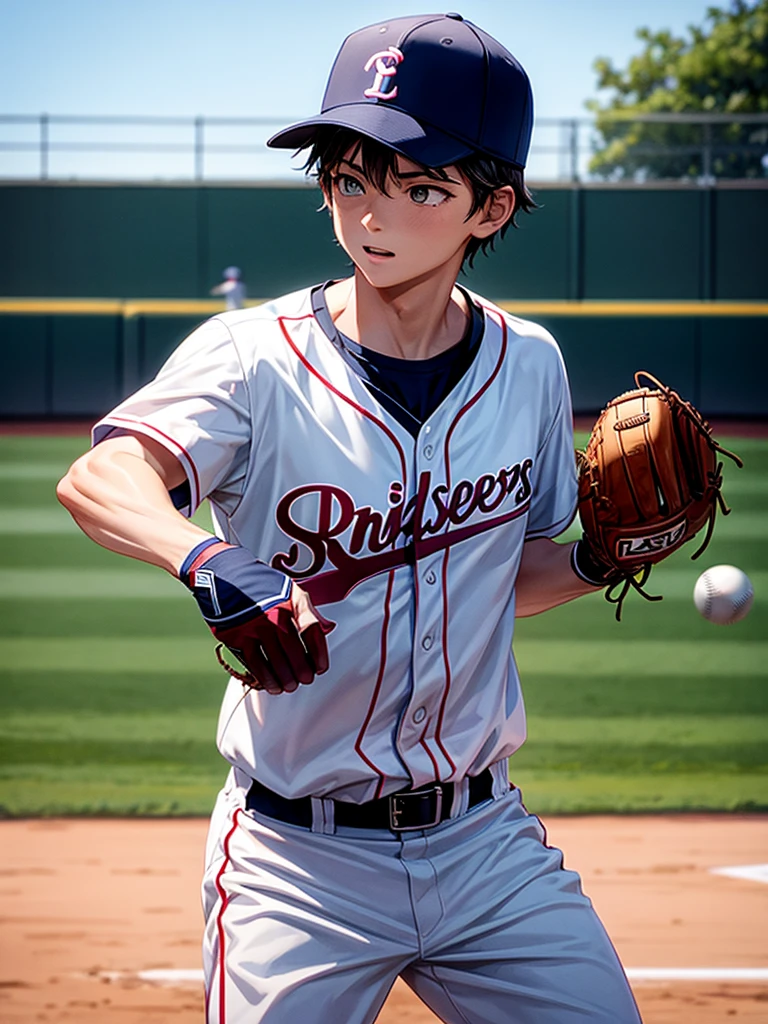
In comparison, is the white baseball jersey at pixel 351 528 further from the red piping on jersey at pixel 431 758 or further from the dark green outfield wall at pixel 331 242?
the dark green outfield wall at pixel 331 242

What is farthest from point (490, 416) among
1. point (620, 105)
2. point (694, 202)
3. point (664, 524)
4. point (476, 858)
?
point (620, 105)

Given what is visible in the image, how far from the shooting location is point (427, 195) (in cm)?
189

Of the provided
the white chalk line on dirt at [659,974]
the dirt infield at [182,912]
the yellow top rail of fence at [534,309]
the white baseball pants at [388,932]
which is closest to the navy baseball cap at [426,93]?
the white baseball pants at [388,932]

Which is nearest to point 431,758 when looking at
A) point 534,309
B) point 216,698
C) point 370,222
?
point 370,222

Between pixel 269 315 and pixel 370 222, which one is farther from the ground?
pixel 370 222

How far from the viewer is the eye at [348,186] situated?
1.88 m

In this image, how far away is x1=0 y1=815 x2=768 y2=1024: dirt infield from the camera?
3.40m

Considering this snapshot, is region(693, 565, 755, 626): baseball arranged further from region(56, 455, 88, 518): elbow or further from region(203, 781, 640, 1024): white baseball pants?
region(56, 455, 88, 518): elbow

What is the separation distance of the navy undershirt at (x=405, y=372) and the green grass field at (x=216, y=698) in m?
3.20

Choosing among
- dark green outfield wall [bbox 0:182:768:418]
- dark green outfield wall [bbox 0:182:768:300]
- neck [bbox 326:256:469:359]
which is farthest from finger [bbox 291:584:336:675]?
dark green outfield wall [bbox 0:182:768:300]

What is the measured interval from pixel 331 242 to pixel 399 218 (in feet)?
65.8

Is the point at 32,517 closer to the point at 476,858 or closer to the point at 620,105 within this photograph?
the point at 476,858

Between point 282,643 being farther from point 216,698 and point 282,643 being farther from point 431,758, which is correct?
point 216,698

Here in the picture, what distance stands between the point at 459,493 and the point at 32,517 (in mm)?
10134
